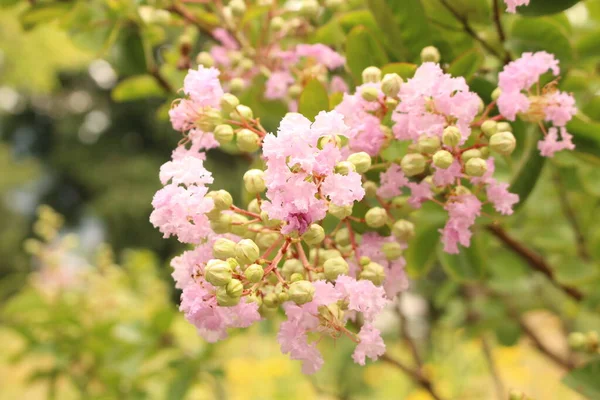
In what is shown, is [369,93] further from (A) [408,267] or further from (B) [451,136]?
(A) [408,267]

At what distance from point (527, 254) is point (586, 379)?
0.19 m

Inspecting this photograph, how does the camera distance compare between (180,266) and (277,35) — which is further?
(277,35)

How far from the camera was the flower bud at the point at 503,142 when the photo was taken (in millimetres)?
471

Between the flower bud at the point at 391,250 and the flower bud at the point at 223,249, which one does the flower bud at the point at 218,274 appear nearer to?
the flower bud at the point at 223,249

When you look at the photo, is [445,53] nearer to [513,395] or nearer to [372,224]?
[372,224]

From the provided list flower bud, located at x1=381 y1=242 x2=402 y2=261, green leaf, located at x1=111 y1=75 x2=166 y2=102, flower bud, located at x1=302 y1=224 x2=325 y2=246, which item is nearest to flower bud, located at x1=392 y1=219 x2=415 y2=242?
flower bud, located at x1=381 y1=242 x2=402 y2=261

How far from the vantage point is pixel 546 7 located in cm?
55

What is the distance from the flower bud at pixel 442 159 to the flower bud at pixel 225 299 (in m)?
0.19

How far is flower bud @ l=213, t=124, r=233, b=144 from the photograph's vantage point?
1.59ft

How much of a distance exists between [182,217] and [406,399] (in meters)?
1.75

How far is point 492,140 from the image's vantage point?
0.48 m

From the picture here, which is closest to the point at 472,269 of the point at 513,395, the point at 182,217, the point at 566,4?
the point at 513,395

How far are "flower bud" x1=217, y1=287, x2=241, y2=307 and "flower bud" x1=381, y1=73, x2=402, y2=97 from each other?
0.72 feet

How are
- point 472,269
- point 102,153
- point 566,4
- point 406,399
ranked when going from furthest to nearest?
point 102,153 < point 406,399 < point 472,269 < point 566,4
